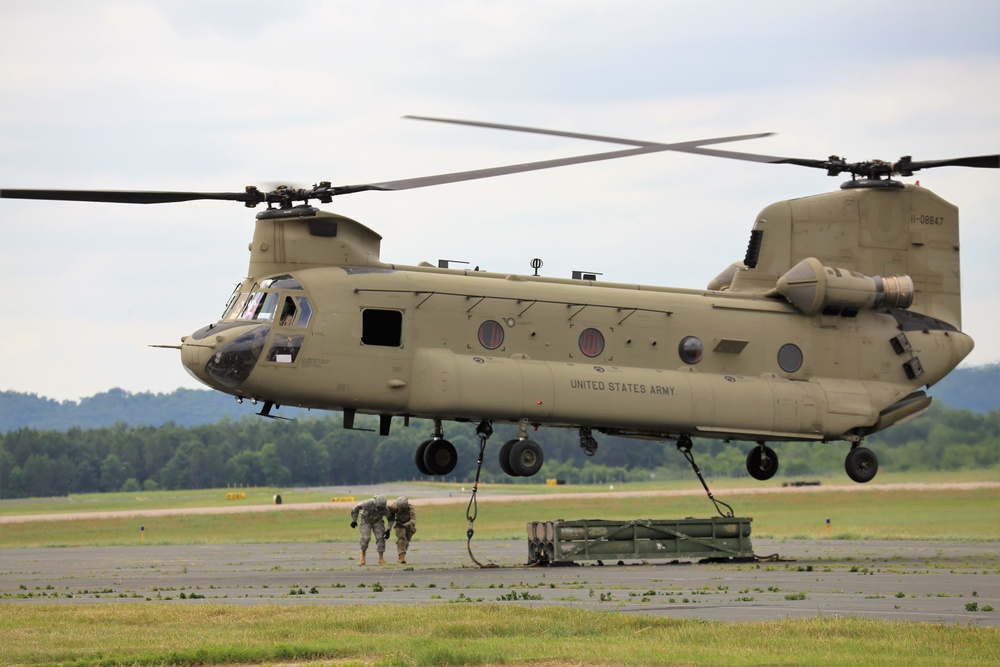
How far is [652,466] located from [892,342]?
241ft

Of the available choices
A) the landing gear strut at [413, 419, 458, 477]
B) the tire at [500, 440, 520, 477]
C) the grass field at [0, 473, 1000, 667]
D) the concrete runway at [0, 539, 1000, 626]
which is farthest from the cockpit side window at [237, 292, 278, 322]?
the grass field at [0, 473, 1000, 667]

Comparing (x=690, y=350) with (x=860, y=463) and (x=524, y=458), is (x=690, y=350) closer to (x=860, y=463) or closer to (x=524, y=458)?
(x=524, y=458)

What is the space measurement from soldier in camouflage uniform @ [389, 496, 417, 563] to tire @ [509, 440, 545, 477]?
632 cm

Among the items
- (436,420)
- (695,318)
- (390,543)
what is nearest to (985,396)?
(390,543)

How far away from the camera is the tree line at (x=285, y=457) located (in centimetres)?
9656

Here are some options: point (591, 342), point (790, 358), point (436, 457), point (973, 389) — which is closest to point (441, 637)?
point (436, 457)

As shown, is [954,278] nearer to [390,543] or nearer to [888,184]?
[888,184]

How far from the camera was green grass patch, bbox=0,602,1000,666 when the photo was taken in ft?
51.4

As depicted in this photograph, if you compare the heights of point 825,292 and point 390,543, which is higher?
point 825,292

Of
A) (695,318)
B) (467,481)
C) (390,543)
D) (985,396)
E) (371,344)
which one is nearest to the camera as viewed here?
(371,344)

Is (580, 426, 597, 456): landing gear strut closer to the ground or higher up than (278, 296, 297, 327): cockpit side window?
closer to the ground

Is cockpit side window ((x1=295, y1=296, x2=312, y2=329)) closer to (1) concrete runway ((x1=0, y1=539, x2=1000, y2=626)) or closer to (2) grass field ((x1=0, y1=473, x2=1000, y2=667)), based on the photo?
(1) concrete runway ((x1=0, y1=539, x2=1000, y2=626))

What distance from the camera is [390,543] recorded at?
1638 inches

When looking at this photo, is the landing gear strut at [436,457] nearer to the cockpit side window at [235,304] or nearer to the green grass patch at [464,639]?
the cockpit side window at [235,304]
